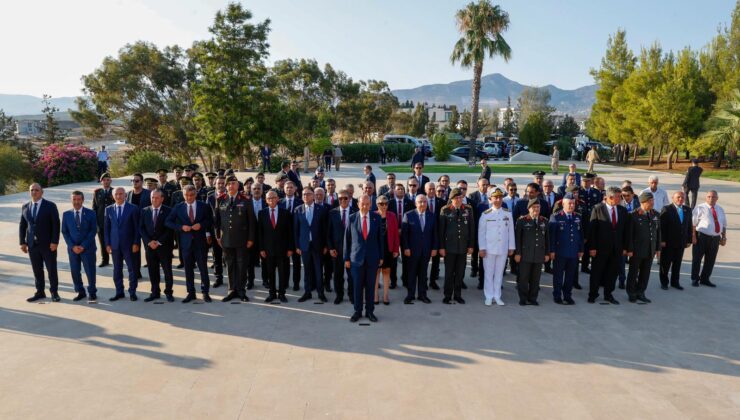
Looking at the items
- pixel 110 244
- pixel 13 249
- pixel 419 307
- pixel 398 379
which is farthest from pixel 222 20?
pixel 398 379

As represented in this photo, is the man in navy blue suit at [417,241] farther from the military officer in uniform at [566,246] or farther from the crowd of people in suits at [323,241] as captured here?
the military officer in uniform at [566,246]

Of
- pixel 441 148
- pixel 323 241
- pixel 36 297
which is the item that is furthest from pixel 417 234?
pixel 441 148

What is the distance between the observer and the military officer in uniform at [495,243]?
7.73 metres

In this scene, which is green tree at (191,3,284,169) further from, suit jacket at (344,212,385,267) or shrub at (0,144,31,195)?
suit jacket at (344,212,385,267)

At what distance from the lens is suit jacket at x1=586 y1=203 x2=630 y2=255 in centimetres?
791

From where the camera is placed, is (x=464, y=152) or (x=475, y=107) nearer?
(x=475, y=107)

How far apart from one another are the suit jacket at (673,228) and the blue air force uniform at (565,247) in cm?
207

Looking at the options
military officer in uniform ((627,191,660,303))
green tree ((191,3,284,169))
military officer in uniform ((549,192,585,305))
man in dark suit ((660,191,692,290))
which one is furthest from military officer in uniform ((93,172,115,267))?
green tree ((191,3,284,169))

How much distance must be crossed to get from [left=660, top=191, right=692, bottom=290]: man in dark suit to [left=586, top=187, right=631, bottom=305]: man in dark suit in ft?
4.12

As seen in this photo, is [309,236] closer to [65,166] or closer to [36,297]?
[36,297]

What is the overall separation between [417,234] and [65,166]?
2241 centimetres

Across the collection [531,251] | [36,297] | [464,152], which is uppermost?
[464,152]

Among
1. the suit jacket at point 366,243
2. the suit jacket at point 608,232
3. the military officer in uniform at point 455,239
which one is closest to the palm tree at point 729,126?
the suit jacket at point 608,232

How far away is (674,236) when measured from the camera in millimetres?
8641
